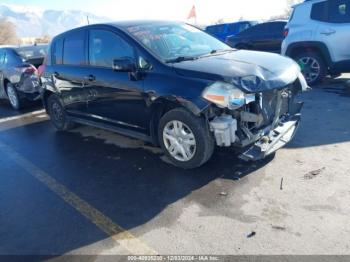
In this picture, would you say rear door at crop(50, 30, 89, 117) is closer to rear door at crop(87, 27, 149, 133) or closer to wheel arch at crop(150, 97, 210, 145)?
rear door at crop(87, 27, 149, 133)

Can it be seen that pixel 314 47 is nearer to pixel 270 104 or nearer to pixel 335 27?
pixel 335 27

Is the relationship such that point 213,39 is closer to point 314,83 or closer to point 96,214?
point 96,214

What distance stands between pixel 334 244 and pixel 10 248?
2.80 m

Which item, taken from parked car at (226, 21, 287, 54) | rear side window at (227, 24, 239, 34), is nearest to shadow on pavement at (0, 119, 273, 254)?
parked car at (226, 21, 287, 54)

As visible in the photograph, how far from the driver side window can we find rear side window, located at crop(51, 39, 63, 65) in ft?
3.54

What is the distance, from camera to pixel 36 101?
359 inches

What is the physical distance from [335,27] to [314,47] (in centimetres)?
58

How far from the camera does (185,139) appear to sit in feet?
13.9

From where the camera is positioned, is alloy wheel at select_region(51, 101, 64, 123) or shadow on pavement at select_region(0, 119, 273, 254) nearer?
shadow on pavement at select_region(0, 119, 273, 254)

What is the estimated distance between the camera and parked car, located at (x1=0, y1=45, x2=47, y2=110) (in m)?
8.47

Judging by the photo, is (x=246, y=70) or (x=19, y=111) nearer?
(x=246, y=70)

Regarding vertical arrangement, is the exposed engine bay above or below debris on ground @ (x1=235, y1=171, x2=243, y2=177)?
above

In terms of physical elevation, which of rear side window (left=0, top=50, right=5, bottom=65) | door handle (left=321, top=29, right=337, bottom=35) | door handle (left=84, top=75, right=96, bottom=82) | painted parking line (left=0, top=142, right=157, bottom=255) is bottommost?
painted parking line (left=0, top=142, right=157, bottom=255)

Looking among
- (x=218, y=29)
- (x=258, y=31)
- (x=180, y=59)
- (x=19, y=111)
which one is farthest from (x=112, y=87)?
(x=218, y=29)
